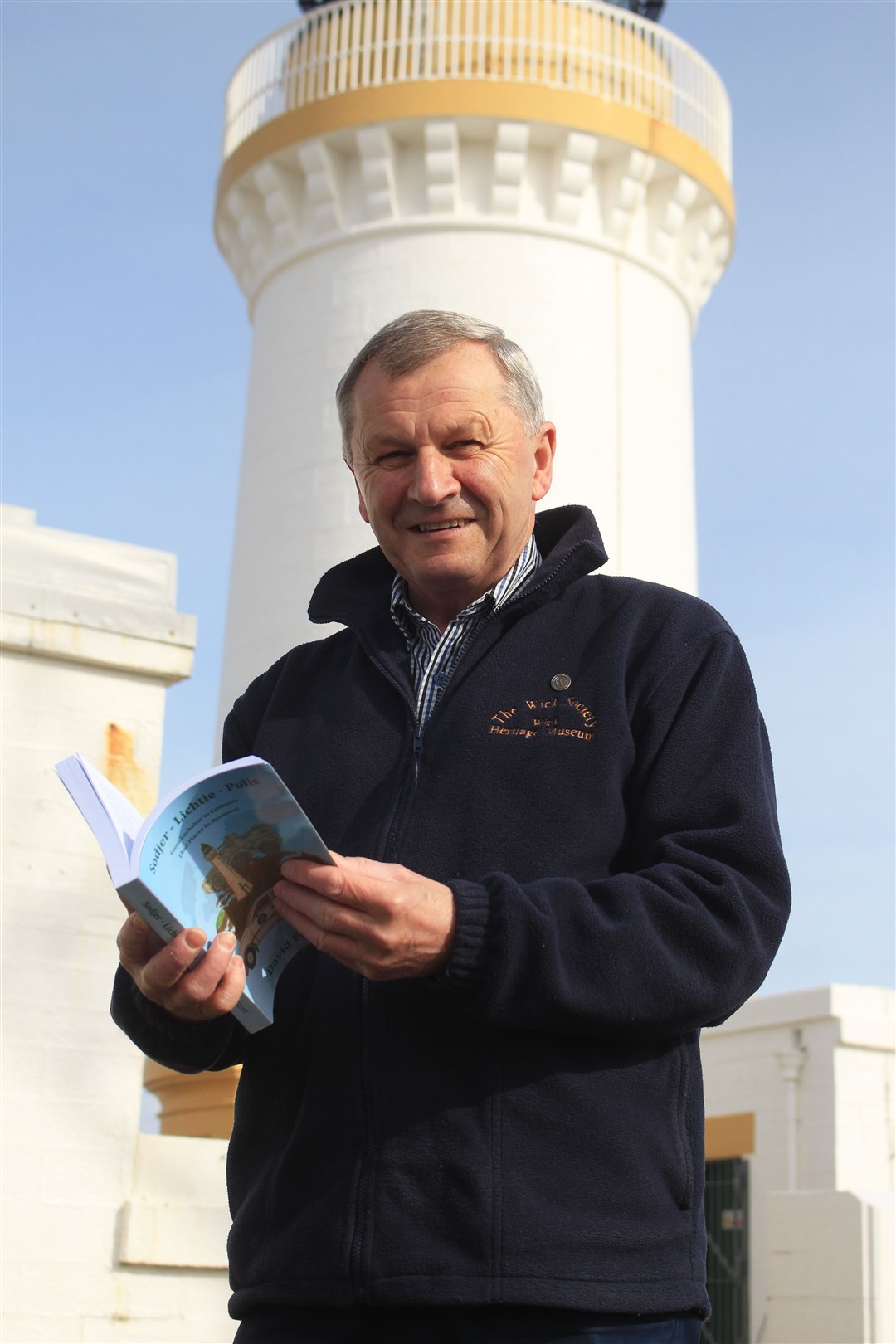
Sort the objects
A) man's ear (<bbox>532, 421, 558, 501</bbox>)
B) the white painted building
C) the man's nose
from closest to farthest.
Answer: the man's nose → man's ear (<bbox>532, 421, 558, 501</bbox>) → the white painted building

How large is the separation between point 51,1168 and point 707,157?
9.34 m

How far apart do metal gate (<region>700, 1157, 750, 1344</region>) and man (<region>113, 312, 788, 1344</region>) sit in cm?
872

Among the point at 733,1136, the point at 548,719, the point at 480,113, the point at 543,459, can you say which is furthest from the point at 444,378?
the point at 733,1136

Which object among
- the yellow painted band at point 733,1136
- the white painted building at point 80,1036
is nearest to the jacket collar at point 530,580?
the white painted building at point 80,1036

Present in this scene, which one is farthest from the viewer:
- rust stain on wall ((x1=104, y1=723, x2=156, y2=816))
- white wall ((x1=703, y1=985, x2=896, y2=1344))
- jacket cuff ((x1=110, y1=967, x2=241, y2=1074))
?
white wall ((x1=703, y1=985, x2=896, y2=1344))

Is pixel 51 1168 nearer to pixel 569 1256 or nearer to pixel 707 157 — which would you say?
pixel 569 1256

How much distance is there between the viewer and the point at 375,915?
1.77 meters

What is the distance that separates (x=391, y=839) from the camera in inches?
80.7

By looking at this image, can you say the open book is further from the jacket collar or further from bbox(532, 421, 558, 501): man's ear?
bbox(532, 421, 558, 501): man's ear

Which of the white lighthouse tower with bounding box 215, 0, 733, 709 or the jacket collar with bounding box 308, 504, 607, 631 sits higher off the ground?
the white lighthouse tower with bounding box 215, 0, 733, 709

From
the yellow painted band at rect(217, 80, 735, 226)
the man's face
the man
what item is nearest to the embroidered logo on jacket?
the man

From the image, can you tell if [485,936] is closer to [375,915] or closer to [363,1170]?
[375,915]

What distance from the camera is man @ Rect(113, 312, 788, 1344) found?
180 cm

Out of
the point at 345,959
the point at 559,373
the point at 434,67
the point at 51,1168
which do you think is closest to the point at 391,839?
the point at 345,959
